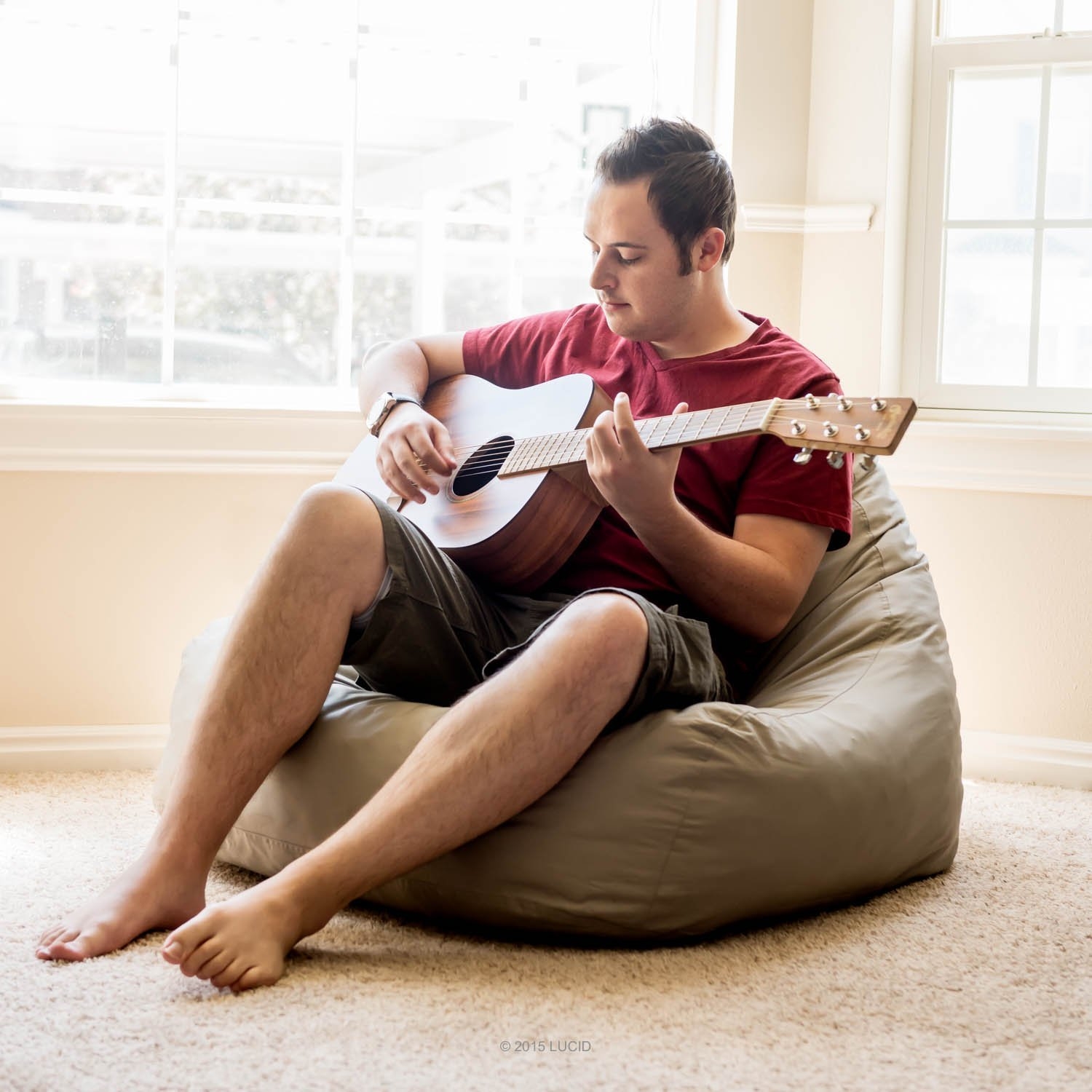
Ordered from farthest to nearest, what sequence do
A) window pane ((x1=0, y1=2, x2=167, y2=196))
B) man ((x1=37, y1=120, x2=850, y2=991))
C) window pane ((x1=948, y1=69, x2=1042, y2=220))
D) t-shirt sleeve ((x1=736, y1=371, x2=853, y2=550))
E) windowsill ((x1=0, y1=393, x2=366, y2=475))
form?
window pane ((x1=948, y1=69, x2=1042, y2=220))
window pane ((x1=0, y1=2, x2=167, y2=196))
windowsill ((x1=0, y1=393, x2=366, y2=475))
t-shirt sleeve ((x1=736, y1=371, x2=853, y2=550))
man ((x1=37, y1=120, x2=850, y2=991))

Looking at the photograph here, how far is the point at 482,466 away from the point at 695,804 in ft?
2.07

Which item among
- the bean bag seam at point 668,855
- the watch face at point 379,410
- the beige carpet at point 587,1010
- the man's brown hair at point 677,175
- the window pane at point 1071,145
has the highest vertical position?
the window pane at point 1071,145

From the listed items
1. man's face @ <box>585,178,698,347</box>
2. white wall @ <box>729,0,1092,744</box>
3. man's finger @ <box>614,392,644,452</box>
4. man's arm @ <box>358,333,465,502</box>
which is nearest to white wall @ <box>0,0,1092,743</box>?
white wall @ <box>729,0,1092,744</box>

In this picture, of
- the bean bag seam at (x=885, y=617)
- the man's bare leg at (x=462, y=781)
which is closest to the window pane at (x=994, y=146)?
the bean bag seam at (x=885, y=617)

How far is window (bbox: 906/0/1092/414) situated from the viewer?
2.53 m

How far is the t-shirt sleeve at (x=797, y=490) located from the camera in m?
1.64

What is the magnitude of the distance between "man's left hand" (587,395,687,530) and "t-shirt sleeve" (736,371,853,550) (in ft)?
0.64

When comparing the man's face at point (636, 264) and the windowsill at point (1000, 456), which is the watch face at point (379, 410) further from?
the windowsill at point (1000, 456)

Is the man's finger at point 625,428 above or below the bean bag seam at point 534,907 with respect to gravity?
above

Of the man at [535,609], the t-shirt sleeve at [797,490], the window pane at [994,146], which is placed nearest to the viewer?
the man at [535,609]

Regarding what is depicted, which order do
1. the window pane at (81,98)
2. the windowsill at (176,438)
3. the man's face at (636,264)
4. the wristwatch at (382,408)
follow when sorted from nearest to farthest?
the man's face at (636,264), the wristwatch at (382,408), the windowsill at (176,438), the window pane at (81,98)

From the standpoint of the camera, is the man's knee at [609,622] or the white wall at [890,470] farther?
the white wall at [890,470]

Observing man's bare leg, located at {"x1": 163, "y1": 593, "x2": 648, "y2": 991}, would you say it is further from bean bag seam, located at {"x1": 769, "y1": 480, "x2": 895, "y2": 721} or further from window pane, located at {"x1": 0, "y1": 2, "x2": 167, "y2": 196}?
window pane, located at {"x1": 0, "y1": 2, "x2": 167, "y2": 196}

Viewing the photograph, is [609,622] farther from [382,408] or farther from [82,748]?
[82,748]
